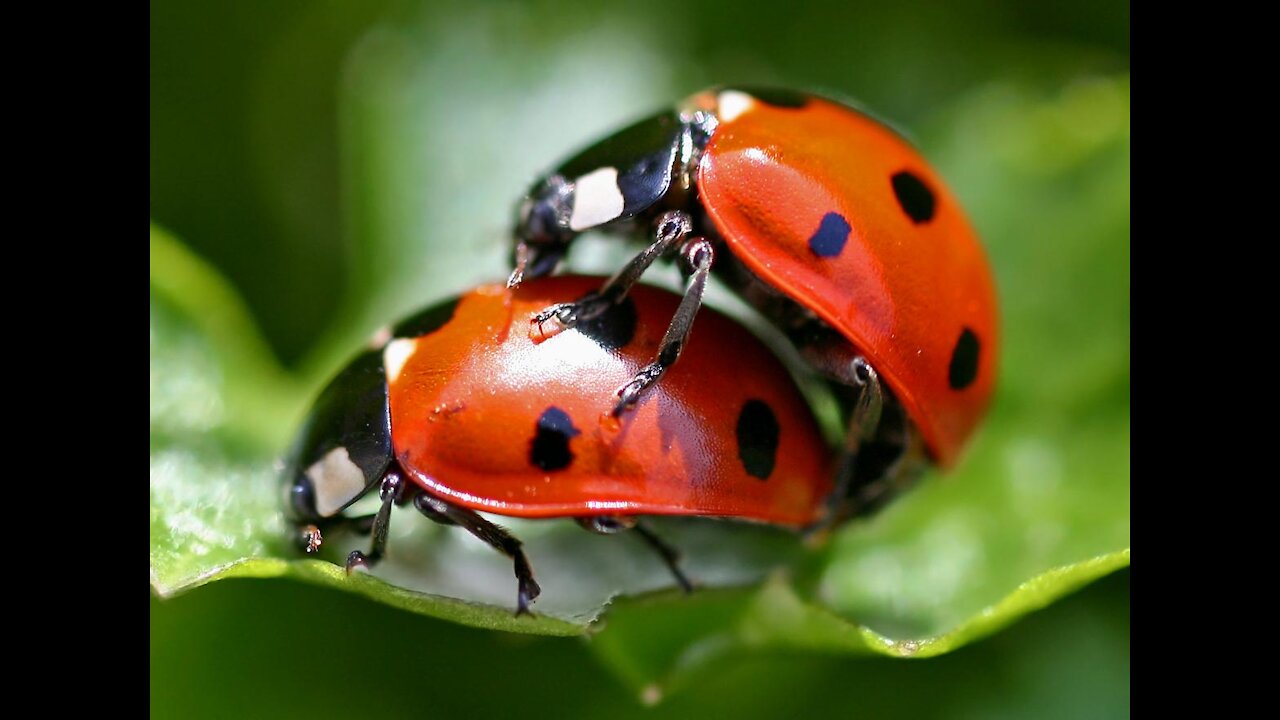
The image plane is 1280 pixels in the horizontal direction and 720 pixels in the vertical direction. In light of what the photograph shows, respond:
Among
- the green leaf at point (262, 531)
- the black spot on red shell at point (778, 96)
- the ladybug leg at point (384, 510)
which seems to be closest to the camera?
the green leaf at point (262, 531)

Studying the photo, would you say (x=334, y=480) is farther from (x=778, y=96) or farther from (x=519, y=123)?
(x=519, y=123)

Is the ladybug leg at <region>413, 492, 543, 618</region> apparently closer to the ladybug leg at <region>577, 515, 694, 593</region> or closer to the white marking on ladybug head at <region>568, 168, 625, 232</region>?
the ladybug leg at <region>577, 515, 694, 593</region>

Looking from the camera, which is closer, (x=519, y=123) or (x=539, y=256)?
(x=539, y=256)

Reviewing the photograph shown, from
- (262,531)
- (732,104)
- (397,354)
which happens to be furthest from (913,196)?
(262,531)

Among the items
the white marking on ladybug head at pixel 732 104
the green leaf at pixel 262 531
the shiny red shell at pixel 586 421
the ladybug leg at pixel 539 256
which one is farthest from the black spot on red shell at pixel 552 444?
the white marking on ladybug head at pixel 732 104

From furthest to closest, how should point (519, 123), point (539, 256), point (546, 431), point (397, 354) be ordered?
1. point (519, 123)
2. point (539, 256)
3. point (397, 354)
4. point (546, 431)

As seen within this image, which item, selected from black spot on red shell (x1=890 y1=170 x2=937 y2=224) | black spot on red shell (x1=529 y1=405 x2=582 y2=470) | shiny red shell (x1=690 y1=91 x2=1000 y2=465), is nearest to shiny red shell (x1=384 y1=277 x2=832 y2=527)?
black spot on red shell (x1=529 y1=405 x2=582 y2=470)

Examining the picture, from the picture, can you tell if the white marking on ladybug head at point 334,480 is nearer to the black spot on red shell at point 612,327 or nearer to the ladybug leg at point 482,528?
the ladybug leg at point 482,528
